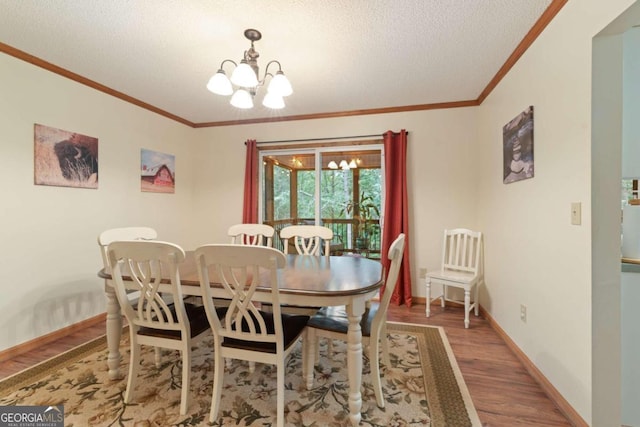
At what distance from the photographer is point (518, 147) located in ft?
7.42

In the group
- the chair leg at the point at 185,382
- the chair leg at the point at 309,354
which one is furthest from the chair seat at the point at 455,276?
the chair leg at the point at 185,382

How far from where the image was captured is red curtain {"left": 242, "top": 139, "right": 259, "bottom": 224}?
3.99 metres

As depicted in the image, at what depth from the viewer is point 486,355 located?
2.31 m

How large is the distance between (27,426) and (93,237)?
1739 millimetres

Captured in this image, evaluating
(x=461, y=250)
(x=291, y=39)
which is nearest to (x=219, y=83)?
(x=291, y=39)

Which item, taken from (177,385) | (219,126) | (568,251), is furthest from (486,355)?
(219,126)

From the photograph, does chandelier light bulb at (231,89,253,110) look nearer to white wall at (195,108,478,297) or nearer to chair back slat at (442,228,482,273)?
white wall at (195,108,478,297)

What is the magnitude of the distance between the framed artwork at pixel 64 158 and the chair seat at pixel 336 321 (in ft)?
8.33

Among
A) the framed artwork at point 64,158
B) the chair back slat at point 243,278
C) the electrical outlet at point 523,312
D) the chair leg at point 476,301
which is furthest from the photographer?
the chair leg at point 476,301

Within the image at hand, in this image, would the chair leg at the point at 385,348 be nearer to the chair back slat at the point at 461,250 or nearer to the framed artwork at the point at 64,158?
the chair back slat at the point at 461,250

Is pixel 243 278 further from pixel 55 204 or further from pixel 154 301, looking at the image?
pixel 55 204

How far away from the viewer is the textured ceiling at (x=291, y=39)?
1.80 meters

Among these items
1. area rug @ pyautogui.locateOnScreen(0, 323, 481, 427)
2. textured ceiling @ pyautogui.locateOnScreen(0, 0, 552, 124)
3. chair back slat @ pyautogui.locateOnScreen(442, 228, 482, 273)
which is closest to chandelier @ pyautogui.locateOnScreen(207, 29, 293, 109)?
textured ceiling @ pyautogui.locateOnScreen(0, 0, 552, 124)

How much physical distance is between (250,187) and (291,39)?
222 cm
